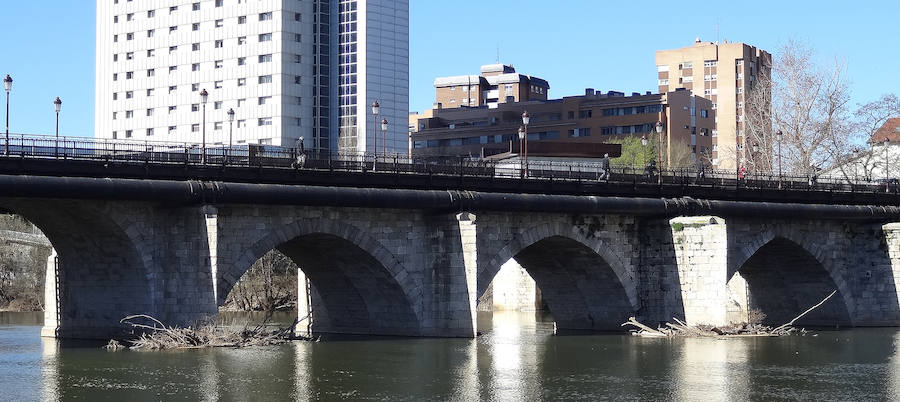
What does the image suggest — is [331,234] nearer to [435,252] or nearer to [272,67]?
[435,252]

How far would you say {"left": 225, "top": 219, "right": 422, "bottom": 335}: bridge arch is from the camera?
50656 millimetres

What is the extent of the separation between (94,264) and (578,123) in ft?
355

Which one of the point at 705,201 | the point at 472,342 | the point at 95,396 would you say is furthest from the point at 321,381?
the point at 705,201

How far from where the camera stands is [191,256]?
47906 mm

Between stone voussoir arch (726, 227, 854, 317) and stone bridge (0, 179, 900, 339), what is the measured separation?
0.09 meters

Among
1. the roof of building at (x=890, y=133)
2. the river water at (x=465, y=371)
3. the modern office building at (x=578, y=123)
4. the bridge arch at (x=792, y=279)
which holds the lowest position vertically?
the river water at (x=465, y=371)

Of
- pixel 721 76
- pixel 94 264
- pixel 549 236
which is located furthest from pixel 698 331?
pixel 721 76

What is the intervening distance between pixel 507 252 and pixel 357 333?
24.2 ft

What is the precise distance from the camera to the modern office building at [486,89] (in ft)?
592

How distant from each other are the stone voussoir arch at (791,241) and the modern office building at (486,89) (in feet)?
364

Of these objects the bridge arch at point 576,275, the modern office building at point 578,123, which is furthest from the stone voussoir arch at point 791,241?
the modern office building at point 578,123

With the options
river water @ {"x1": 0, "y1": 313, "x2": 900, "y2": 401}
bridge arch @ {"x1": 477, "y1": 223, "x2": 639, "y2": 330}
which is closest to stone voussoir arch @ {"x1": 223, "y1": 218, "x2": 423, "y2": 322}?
river water @ {"x1": 0, "y1": 313, "x2": 900, "y2": 401}

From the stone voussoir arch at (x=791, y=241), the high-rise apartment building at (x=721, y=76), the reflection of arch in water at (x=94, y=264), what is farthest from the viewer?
the high-rise apartment building at (x=721, y=76)

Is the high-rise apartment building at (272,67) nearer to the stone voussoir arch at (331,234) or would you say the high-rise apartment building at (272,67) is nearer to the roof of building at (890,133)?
the roof of building at (890,133)
